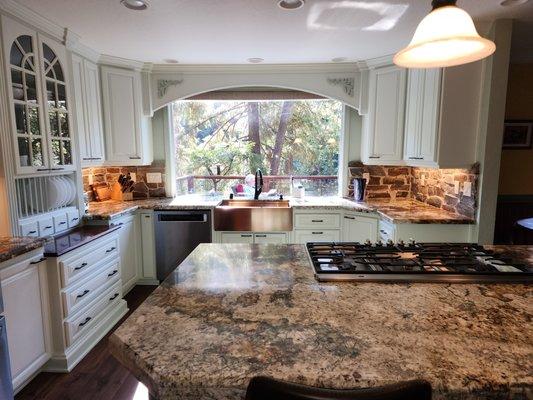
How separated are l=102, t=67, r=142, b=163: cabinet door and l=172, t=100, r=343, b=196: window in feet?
1.95

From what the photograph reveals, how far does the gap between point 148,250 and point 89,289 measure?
43.4 inches

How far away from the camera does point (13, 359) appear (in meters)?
1.87

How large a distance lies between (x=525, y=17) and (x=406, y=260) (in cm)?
211

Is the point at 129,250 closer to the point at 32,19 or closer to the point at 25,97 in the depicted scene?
the point at 25,97

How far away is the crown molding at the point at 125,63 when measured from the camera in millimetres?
3229

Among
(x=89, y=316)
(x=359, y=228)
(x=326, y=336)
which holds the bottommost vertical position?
(x=89, y=316)

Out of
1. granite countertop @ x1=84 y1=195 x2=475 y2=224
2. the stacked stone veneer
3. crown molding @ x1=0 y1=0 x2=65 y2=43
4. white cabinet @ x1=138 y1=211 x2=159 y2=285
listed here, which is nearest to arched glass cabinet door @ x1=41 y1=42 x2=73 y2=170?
crown molding @ x1=0 y1=0 x2=65 y2=43

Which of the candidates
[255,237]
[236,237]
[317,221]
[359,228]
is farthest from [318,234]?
[236,237]

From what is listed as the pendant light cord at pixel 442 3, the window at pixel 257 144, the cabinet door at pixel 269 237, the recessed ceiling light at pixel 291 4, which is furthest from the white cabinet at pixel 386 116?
the pendant light cord at pixel 442 3

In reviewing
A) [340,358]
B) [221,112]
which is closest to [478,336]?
[340,358]

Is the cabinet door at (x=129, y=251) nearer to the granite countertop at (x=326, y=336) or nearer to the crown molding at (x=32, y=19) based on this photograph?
the crown molding at (x=32, y=19)

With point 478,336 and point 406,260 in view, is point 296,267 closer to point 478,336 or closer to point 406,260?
point 406,260

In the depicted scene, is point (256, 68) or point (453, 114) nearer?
point (453, 114)

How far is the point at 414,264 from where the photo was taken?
1.45m
